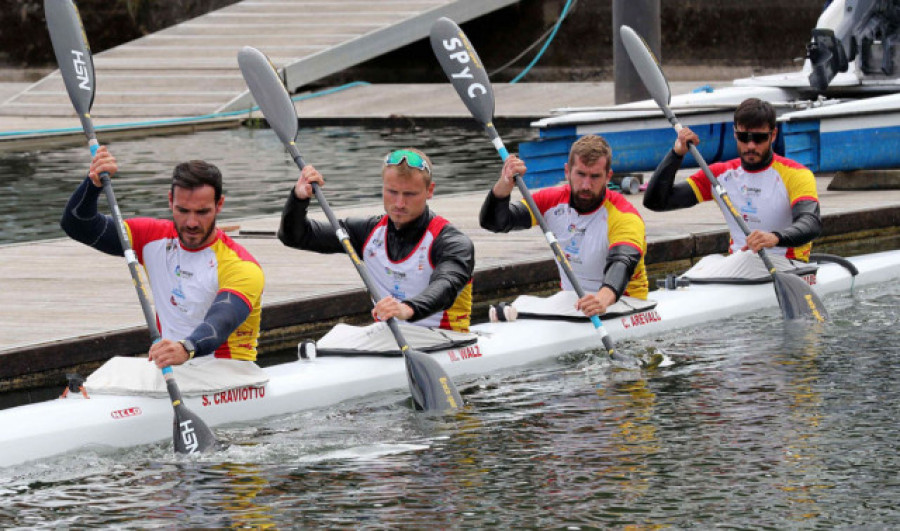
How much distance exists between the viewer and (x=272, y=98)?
823cm

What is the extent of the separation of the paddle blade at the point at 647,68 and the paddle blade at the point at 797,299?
155 cm

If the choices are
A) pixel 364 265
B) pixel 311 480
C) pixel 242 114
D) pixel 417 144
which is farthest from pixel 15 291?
pixel 242 114

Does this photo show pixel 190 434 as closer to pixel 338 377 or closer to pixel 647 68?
pixel 338 377

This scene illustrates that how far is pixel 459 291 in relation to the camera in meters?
7.64

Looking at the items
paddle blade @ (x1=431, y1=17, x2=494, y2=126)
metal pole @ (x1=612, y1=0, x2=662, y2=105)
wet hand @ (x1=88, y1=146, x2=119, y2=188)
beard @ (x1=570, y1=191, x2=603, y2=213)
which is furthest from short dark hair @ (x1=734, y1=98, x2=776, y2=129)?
metal pole @ (x1=612, y1=0, x2=662, y2=105)

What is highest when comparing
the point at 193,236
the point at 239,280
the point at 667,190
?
the point at 193,236

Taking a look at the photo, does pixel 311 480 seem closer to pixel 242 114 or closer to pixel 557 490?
pixel 557 490

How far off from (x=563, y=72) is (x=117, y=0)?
7.60 metres

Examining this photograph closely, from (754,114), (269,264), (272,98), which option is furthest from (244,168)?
(272,98)

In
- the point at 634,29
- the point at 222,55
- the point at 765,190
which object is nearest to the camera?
the point at 765,190

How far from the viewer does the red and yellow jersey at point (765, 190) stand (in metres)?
9.47

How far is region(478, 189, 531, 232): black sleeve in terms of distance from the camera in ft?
26.9

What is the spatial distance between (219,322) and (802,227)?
155 inches

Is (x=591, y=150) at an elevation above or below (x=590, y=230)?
above
